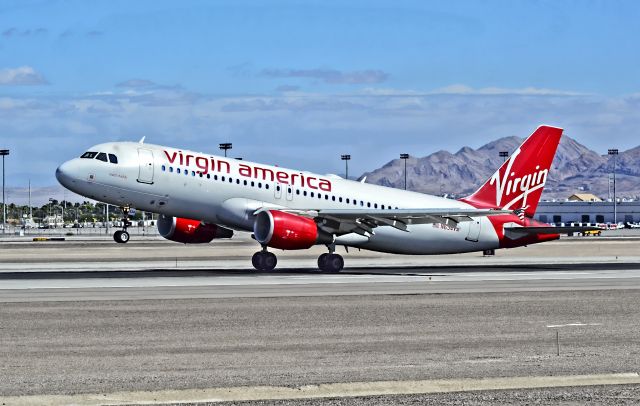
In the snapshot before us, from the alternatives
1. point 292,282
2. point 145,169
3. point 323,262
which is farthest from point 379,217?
point 145,169

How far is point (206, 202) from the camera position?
46906 millimetres

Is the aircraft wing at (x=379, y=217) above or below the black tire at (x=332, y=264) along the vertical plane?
above

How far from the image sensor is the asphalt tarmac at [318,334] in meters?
16.7

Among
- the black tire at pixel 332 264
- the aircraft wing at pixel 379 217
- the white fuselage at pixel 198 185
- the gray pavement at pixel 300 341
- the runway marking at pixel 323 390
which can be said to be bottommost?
the runway marking at pixel 323 390

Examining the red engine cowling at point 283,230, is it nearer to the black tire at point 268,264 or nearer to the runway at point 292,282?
the runway at point 292,282

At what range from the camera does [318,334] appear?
2333 cm

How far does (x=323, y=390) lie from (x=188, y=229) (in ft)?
116

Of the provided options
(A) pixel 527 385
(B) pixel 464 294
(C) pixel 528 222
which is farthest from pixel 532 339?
(C) pixel 528 222

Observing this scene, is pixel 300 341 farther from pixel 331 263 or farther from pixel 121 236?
pixel 121 236

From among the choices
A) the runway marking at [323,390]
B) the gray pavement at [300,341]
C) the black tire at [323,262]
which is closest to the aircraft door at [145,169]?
the black tire at [323,262]

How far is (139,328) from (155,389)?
27.5 feet

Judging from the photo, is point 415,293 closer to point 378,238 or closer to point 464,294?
point 464,294

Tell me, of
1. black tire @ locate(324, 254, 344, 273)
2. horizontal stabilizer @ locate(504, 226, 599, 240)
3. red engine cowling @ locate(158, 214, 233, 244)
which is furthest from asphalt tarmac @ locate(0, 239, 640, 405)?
horizontal stabilizer @ locate(504, 226, 599, 240)

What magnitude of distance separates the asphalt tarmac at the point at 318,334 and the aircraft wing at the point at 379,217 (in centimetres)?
334
